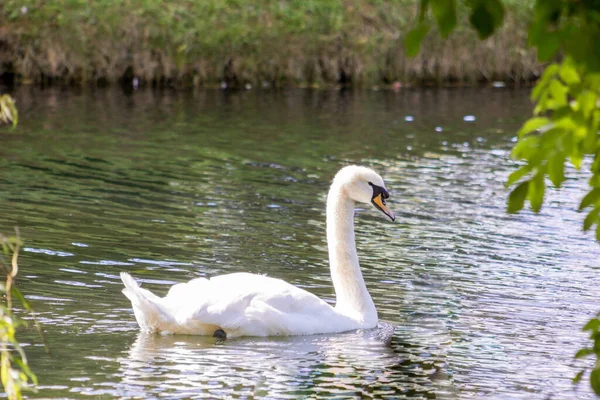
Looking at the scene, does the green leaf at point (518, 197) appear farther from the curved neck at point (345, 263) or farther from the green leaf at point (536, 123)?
the curved neck at point (345, 263)

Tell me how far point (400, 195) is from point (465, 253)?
3343 mm

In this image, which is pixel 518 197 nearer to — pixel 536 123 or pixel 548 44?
pixel 536 123

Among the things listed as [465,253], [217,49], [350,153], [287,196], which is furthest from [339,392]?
[217,49]

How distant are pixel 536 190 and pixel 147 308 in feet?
15.4

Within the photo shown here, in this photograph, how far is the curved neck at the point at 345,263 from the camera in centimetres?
818

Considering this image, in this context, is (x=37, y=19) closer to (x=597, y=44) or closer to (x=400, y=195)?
(x=400, y=195)

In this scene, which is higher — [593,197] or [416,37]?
[416,37]

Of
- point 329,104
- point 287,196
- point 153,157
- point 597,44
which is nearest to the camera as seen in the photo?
point 597,44

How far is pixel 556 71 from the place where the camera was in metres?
3.07

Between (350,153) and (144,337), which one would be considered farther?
(350,153)

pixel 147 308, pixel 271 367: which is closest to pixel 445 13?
pixel 271 367

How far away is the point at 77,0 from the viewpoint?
26406 mm

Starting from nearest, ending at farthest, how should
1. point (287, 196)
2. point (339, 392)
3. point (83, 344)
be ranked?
1. point (339, 392)
2. point (83, 344)
3. point (287, 196)

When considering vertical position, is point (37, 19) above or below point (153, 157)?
above
